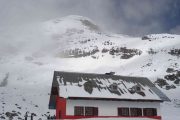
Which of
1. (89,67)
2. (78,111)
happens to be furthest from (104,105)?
(89,67)

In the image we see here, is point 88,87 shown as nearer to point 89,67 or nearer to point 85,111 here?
point 85,111

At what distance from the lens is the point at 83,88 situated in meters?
42.2

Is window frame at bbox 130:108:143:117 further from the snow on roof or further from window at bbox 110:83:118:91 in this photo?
window at bbox 110:83:118:91

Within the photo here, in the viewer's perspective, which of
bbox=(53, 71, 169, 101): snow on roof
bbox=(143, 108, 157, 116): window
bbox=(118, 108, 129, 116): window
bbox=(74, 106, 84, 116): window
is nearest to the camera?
bbox=(74, 106, 84, 116): window

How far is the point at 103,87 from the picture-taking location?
43.9 m

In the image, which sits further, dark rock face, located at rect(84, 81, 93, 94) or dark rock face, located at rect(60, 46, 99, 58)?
dark rock face, located at rect(60, 46, 99, 58)

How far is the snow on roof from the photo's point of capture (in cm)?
4128

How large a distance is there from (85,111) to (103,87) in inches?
185

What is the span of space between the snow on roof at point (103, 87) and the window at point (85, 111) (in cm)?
161

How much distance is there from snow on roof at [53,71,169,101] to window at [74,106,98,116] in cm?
161

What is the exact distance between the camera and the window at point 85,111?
133 ft

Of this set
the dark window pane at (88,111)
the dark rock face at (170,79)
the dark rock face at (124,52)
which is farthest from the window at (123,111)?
the dark rock face at (124,52)

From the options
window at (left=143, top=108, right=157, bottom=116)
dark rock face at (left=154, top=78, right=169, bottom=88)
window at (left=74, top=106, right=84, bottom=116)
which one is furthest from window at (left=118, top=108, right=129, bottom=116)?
dark rock face at (left=154, top=78, right=169, bottom=88)

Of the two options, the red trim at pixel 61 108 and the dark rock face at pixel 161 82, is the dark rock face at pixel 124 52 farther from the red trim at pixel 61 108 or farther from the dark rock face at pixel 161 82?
the red trim at pixel 61 108
